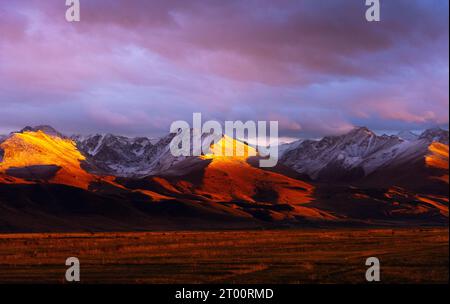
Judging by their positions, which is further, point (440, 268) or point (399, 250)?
point (399, 250)

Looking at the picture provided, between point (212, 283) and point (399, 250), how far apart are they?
113ft

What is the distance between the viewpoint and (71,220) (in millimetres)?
184875

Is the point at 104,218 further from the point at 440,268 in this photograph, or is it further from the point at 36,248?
the point at 440,268
